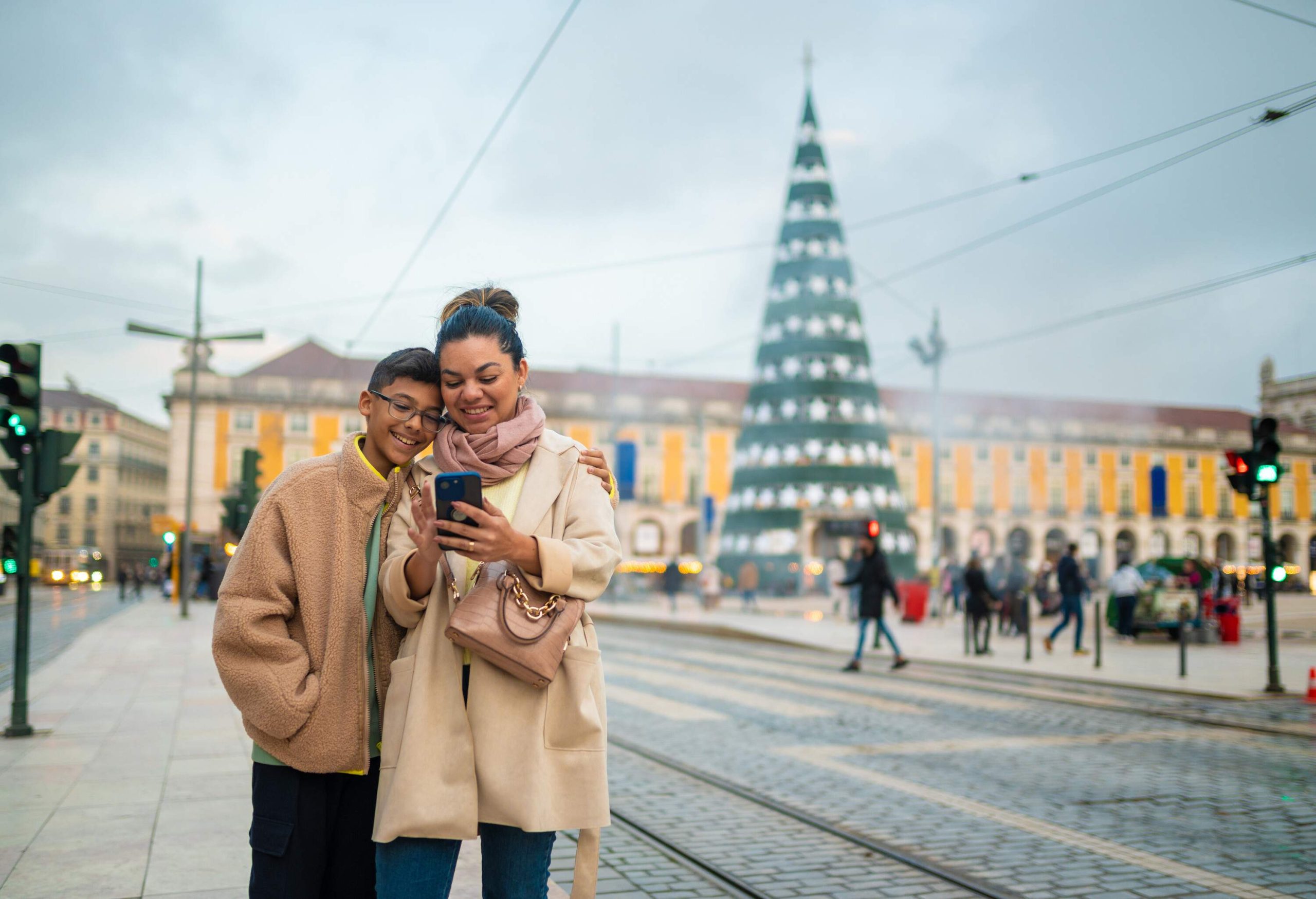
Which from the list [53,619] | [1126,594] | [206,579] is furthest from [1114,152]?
[206,579]

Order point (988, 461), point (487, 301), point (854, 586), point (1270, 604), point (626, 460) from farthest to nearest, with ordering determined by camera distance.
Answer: point (988, 461), point (626, 460), point (854, 586), point (1270, 604), point (487, 301)

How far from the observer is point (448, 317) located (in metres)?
2.68

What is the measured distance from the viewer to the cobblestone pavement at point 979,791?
16.5 feet

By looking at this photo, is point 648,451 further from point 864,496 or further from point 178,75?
point 178,75

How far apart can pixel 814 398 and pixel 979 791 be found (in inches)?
965

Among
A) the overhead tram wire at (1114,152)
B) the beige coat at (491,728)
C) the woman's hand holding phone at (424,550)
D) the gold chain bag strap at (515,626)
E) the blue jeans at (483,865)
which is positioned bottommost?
the blue jeans at (483,865)

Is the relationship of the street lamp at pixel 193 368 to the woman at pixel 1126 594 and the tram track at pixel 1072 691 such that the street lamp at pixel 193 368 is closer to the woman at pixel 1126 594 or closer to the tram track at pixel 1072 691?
the tram track at pixel 1072 691

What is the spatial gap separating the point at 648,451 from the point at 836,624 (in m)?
54.8

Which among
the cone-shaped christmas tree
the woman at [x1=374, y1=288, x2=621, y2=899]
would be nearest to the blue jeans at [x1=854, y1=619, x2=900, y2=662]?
the woman at [x1=374, y1=288, x2=621, y2=899]

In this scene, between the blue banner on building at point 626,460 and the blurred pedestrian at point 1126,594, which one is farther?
the blue banner on building at point 626,460

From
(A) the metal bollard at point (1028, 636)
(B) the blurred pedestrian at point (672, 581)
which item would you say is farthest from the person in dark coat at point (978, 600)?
(B) the blurred pedestrian at point (672, 581)

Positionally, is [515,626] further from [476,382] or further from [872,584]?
[872,584]

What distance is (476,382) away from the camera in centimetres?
256

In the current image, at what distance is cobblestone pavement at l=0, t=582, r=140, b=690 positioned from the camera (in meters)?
16.4
